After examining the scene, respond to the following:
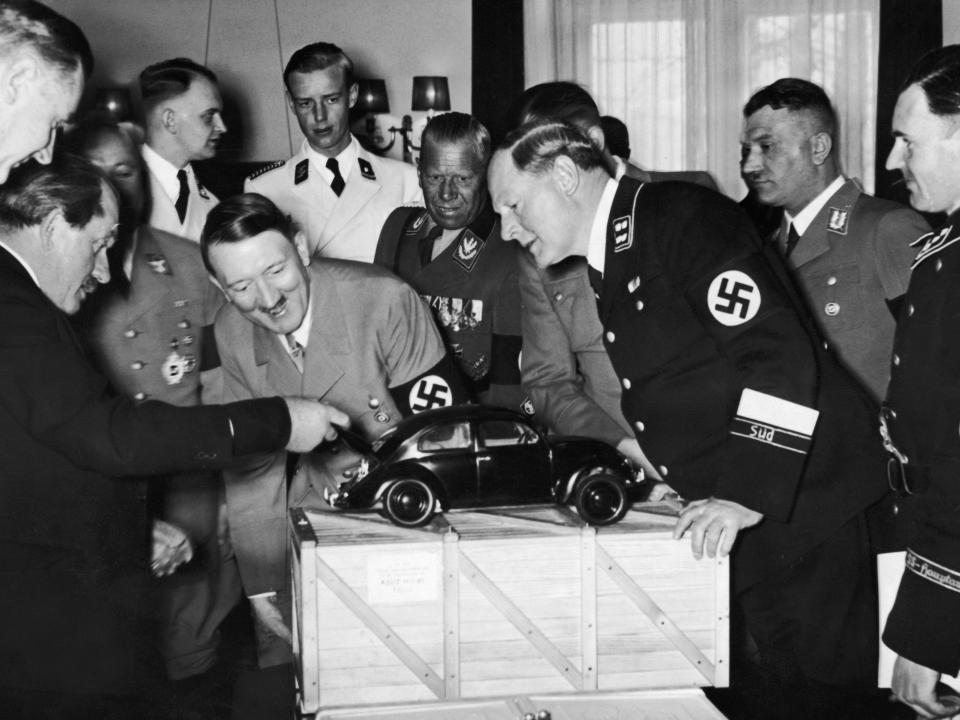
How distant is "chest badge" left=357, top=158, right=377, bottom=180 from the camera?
3967mm

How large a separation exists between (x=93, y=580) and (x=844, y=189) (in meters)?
1.95

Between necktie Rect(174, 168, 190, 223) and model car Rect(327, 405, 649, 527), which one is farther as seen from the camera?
necktie Rect(174, 168, 190, 223)

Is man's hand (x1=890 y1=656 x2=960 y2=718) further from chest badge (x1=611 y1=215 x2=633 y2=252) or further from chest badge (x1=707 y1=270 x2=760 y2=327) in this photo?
chest badge (x1=611 y1=215 x2=633 y2=252)

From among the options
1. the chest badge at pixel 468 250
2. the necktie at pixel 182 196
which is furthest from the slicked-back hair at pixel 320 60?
the chest badge at pixel 468 250

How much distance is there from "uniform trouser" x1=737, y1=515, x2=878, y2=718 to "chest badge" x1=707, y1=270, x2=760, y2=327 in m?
0.50

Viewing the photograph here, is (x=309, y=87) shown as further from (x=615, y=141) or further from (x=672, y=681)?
(x=672, y=681)

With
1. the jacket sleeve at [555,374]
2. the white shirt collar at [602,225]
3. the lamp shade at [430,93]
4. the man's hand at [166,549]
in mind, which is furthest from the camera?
the lamp shade at [430,93]

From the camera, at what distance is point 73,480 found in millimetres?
1758

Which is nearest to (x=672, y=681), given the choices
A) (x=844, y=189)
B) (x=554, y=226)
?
(x=554, y=226)

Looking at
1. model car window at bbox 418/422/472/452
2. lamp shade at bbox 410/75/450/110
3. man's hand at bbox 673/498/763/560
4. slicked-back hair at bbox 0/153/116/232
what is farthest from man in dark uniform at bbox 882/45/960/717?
lamp shade at bbox 410/75/450/110

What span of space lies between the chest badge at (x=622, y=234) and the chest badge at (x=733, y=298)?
0.18 m

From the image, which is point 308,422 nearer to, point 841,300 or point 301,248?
point 301,248

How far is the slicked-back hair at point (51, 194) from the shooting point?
1.95m

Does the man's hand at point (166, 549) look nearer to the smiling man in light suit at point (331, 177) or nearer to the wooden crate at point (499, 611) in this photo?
the wooden crate at point (499, 611)
